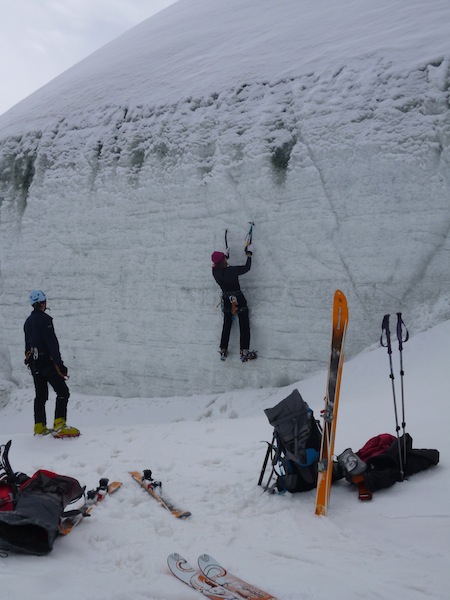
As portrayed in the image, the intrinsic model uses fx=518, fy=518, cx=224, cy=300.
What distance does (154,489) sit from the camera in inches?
185

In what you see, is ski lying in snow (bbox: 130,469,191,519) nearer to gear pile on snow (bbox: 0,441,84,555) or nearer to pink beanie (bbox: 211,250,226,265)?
gear pile on snow (bbox: 0,441,84,555)

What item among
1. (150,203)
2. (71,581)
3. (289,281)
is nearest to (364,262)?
(289,281)

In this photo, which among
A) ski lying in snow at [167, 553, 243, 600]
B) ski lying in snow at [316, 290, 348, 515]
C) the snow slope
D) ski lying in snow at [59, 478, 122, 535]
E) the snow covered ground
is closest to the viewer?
ski lying in snow at [167, 553, 243, 600]

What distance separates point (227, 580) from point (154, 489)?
6.32ft

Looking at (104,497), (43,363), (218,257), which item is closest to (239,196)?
(218,257)

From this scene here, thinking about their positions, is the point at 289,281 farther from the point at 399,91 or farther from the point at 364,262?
the point at 399,91

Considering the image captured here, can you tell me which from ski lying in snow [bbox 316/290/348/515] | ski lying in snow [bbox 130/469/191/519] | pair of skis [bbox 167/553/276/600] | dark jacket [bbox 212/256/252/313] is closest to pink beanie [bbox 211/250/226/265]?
dark jacket [bbox 212/256/252/313]

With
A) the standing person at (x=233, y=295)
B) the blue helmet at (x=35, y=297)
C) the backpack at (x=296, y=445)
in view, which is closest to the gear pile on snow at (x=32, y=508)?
the backpack at (x=296, y=445)

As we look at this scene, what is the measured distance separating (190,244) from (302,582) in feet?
22.4

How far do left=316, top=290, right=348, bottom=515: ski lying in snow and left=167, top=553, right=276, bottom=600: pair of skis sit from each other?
1.22 meters

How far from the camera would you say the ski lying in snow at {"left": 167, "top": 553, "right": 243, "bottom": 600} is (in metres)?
2.70

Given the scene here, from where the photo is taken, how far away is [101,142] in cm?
1055

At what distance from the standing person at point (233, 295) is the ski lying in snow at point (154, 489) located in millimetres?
3515

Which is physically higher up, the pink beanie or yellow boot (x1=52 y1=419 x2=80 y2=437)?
the pink beanie
